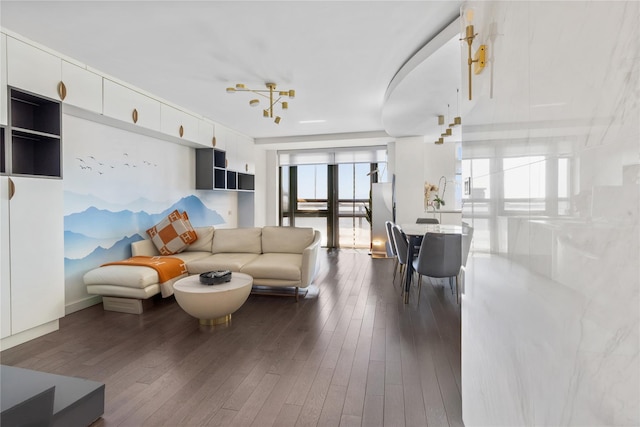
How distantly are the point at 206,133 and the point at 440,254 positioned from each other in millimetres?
4264

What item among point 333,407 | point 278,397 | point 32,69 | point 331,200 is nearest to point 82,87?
point 32,69

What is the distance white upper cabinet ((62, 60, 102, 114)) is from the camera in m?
3.22

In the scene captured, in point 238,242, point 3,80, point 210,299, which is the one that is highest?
point 3,80

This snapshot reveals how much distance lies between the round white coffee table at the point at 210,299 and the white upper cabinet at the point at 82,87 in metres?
2.13

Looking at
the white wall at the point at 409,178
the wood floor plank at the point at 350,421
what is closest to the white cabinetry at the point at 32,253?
the wood floor plank at the point at 350,421

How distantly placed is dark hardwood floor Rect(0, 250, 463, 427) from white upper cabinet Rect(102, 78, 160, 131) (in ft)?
7.41

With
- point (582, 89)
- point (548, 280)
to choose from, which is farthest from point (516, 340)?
point (582, 89)

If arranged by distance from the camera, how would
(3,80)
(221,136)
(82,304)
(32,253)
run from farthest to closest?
1. (221,136)
2. (82,304)
3. (32,253)
4. (3,80)

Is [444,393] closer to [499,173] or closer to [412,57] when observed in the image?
[499,173]

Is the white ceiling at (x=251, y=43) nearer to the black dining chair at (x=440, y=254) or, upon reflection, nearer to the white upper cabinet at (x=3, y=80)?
the white upper cabinet at (x=3, y=80)

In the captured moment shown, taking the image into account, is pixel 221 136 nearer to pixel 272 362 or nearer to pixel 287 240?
pixel 287 240

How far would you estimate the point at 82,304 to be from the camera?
371 cm

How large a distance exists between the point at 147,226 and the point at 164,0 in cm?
321

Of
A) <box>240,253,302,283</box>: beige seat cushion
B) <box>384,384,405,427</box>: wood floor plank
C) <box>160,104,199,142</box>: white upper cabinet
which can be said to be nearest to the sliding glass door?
<box>160,104,199,142</box>: white upper cabinet
